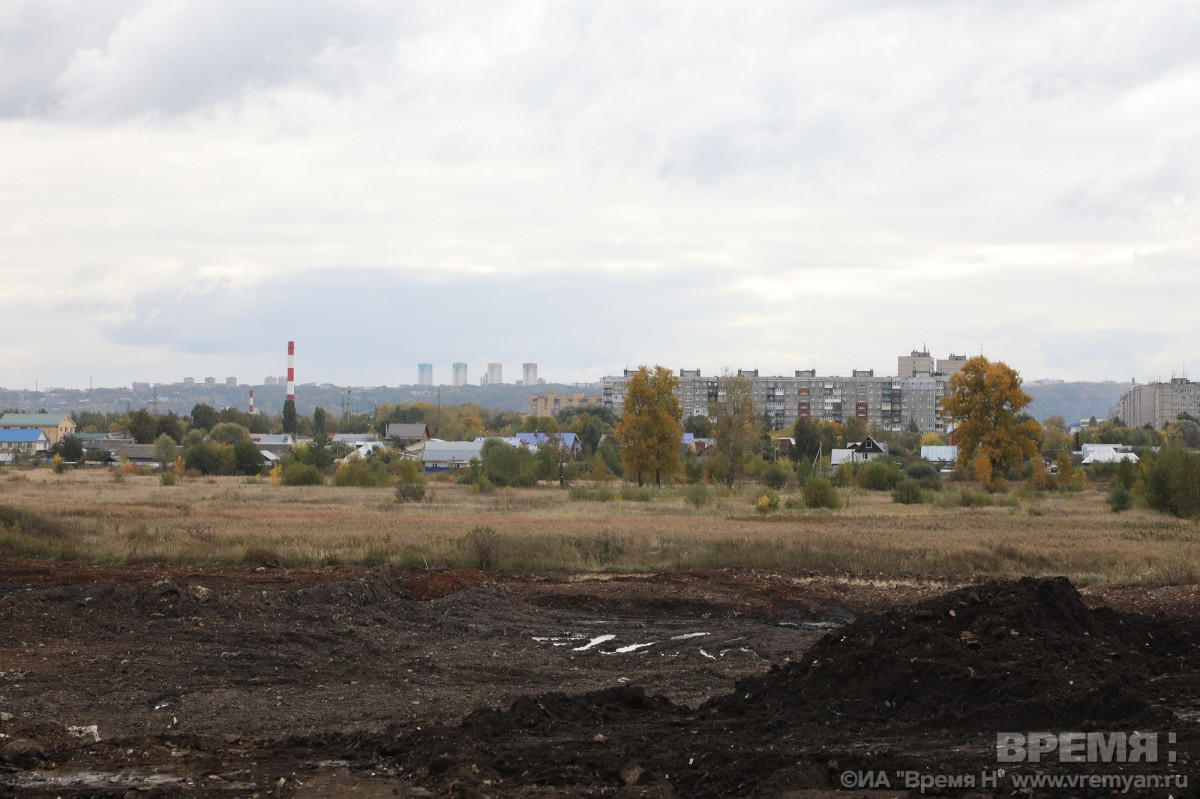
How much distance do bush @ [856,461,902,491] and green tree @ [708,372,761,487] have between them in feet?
26.1

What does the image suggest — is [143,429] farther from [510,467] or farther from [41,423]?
[510,467]

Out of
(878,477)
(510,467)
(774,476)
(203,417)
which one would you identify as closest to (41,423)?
(203,417)

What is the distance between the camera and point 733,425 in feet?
192

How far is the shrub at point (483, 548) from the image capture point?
23.0 m

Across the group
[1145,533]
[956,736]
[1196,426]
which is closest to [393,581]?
[956,736]

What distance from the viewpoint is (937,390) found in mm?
185125

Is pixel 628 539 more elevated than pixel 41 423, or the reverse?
pixel 41 423

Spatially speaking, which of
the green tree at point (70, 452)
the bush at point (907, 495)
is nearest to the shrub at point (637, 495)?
the bush at point (907, 495)

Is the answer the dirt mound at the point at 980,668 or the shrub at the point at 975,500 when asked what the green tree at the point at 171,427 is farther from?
the dirt mound at the point at 980,668

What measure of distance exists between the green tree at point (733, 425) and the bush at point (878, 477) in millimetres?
7958

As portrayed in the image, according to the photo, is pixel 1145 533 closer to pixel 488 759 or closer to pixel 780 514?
pixel 780 514

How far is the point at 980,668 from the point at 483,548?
15.4 meters

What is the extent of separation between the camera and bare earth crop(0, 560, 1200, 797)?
7.28 m

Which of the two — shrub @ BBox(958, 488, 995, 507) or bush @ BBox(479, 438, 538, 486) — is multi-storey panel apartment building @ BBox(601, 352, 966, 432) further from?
shrub @ BBox(958, 488, 995, 507)
